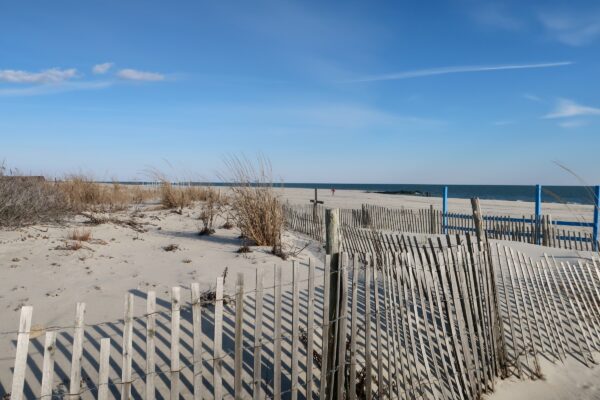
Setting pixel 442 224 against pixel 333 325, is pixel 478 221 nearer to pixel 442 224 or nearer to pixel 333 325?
pixel 333 325

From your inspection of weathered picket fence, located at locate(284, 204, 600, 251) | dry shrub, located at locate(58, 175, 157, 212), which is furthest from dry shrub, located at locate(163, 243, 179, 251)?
dry shrub, located at locate(58, 175, 157, 212)

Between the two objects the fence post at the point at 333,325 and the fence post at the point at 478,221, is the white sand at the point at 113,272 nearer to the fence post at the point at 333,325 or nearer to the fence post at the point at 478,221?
the fence post at the point at 478,221

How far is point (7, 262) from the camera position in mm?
5625

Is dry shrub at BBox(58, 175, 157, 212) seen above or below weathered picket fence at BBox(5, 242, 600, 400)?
above

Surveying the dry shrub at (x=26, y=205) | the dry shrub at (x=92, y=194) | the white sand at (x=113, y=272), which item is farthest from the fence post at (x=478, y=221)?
the dry shrub at (x=92, y=194)

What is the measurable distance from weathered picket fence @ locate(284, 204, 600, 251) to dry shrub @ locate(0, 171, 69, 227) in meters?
5.83

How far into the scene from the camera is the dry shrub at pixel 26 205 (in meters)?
7.16

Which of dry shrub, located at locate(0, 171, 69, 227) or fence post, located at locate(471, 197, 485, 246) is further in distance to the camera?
dry shrub, located at locate(0, 171, 69, 227)

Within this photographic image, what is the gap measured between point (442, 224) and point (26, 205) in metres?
11.1

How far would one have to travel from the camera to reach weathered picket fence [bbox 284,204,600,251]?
35.5ft

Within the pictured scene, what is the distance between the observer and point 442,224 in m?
13.5

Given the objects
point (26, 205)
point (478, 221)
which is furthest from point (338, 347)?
point (26, 205)

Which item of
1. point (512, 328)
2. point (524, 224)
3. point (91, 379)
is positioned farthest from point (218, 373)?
point (524, 224)

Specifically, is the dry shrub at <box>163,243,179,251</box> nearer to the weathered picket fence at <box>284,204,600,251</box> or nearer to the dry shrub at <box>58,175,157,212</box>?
the weathered picket fence at <box>284,204,600,251</box>
